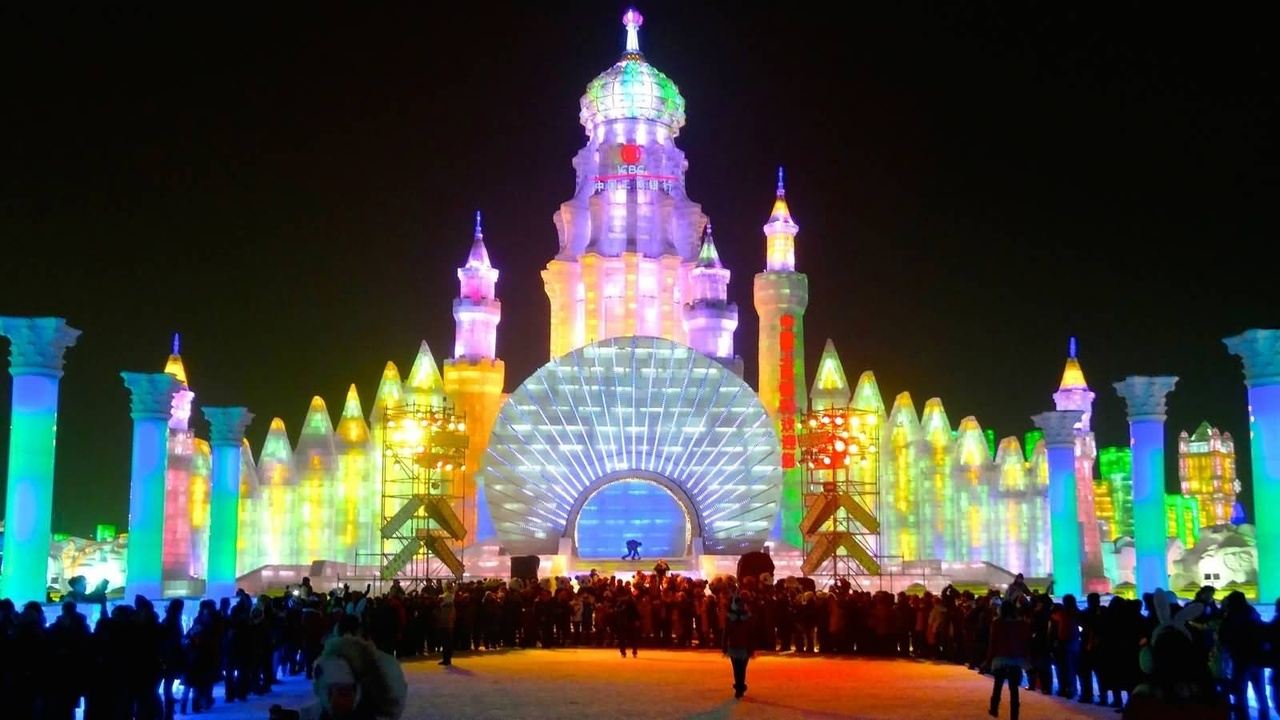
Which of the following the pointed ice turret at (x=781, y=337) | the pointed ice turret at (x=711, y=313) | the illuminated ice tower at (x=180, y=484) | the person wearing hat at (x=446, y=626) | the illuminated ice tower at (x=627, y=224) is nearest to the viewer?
the person wearing hat at (x=446, y=626)

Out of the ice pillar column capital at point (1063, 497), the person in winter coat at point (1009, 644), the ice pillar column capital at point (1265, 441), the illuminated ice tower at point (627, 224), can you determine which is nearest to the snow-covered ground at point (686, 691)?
the person in winter coat at point (1009, 644)

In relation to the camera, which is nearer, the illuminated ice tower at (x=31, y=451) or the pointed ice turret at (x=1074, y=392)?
the illuminated ice tower at (x=31, y=451)

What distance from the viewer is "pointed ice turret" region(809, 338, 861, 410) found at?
5531 centimetres

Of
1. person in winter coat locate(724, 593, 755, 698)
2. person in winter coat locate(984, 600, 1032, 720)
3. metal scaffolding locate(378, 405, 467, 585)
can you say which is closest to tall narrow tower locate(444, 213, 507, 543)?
metal scaffolding locate(378, 405, 467, 585)

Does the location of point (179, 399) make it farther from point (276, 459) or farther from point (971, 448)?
point (971, 448)

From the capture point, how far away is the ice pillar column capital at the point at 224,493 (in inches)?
1455

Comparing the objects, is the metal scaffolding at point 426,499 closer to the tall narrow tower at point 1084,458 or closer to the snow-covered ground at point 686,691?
the snow-covered ground at point 686,691

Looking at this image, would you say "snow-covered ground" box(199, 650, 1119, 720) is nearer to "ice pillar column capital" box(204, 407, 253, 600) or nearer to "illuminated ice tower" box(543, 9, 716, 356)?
"ice pillar column capital" box(204, 407, 253, 600)

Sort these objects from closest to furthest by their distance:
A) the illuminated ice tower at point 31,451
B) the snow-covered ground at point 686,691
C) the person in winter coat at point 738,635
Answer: the snow-covered ground at point 686,691
the person in winter coat at point 738,635
the illuminated ice tower at point 31,451

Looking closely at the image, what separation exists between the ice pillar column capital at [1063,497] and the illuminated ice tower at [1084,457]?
11.8m

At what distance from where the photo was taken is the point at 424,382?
56.1 m

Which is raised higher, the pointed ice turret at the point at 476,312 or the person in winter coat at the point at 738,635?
the pointed ice turret at the point at 476,312

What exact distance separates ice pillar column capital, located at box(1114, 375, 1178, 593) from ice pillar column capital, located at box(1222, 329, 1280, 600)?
18.3ft

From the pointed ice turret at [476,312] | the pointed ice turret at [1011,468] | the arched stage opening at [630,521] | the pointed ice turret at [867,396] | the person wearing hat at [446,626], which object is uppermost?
the pointed ice turret at [476,312]
